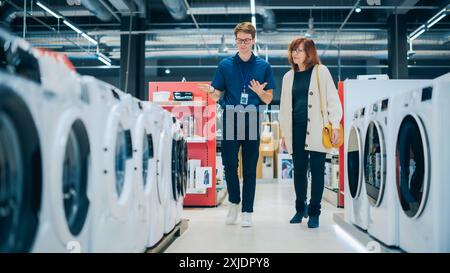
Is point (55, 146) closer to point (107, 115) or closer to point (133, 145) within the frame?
point (107, 115)

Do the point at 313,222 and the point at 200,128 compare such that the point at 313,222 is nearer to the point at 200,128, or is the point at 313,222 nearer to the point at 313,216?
the point at 313,216

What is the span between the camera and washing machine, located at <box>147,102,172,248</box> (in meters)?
2.30

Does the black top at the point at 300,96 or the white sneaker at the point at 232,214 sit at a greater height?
the black top at the point at 300,96

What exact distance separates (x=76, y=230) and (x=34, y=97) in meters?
0.52

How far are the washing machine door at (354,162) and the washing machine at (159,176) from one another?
1.34 meters

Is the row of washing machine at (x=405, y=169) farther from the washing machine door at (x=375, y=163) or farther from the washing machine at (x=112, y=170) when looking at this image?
the washing machine at (x=112, y=170)

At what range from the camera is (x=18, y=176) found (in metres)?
1.04

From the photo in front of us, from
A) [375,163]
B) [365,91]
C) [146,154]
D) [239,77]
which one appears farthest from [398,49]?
[146,154]

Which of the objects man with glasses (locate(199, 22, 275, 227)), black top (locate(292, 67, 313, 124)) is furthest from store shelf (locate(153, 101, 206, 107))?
black top (locate(292, 67, 313, 124))

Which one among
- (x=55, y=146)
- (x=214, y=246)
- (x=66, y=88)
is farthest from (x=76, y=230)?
(x=214, y=246)

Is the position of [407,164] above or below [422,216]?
above

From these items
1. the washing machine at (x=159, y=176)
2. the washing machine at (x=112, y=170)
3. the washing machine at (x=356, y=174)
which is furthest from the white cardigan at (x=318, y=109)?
the washing machine at (x=112, y=170)

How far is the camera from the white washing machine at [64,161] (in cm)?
116

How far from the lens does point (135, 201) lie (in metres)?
1.93
